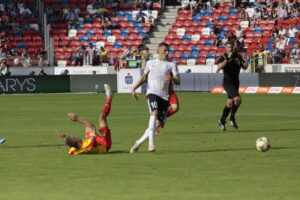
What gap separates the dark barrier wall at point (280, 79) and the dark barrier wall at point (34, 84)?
11.4 meters

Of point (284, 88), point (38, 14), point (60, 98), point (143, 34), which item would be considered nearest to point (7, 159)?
point (60, 98)

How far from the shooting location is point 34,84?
1941 inches

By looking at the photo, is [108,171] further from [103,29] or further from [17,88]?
[103,29]

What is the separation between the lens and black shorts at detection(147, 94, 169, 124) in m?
16.6

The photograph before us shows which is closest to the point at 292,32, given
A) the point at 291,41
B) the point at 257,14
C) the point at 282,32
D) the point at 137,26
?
the point at 282,32

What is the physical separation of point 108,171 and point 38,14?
1895 inches

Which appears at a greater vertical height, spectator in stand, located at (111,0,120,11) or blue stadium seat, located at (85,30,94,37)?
spectator in stand, located at (111,0,120,11)

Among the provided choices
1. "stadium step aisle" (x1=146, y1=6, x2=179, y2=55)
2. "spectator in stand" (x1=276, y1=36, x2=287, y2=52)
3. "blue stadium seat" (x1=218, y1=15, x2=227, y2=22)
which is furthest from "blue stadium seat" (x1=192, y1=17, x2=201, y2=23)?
"spectator in stand" (x1=276, y1=36, x2=287, y2=52)

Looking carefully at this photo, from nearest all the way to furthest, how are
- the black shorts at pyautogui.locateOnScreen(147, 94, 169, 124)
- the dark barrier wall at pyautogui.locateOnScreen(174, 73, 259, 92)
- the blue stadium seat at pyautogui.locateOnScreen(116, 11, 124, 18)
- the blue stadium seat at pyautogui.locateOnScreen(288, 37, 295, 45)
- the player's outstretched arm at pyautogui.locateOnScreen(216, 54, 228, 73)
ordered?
the black shorts at pyautogui.locateOnScreen(147, 94, 169, 124) → the player's outstretched arm at pyautogui.locateOnScreen(216, 54, 228, 73) → the dark barrier wall at pyautogui.locateOnScreen(174, 73, 259, 92) → the blue stadium seat at pyautogui.locateOnScreen(288, 37, 295, 45) → the blue stadium seat at pyautogui.locateOnScreen(116, 11, 124, 18)

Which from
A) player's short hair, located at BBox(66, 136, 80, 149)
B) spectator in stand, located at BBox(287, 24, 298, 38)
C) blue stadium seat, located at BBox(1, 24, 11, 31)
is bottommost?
blue stadium seat, located at BBox(1, 24, 11, 31)

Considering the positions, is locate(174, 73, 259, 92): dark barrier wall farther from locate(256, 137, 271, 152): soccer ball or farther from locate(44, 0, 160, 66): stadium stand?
locate(256, 137, 271, 152): soccer ball

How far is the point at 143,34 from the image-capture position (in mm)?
57406

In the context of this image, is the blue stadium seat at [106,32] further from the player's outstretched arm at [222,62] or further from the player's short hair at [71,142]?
the player's short hair at [71,142]

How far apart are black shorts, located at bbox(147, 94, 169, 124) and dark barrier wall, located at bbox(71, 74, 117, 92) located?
31.9 metres
